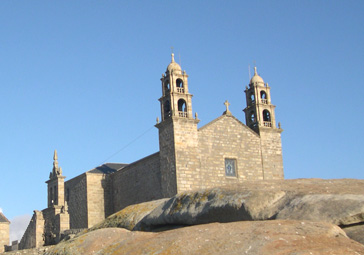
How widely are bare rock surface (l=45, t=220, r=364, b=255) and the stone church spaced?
24313mm

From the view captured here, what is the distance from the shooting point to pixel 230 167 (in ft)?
120

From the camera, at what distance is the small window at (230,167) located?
3639 centimetres

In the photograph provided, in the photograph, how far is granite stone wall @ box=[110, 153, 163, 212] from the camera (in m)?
35.7

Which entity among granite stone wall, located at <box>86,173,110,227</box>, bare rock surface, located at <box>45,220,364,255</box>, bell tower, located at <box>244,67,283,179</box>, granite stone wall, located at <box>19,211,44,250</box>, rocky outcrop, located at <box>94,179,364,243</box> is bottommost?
bare rock surface, located at <box>45,220,364,255</box>

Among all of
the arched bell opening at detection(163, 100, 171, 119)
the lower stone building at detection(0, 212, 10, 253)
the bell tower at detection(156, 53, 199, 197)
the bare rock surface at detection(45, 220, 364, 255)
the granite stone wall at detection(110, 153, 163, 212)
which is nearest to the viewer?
the bare rock surface at detection(45, 220, 364, 255)

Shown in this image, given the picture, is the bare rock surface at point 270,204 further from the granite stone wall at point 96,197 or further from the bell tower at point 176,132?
the granite stone wall at point 96,197

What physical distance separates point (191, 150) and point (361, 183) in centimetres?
2472

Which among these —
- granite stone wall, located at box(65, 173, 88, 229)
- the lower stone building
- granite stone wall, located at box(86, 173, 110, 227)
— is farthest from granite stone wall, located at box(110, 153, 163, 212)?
the lower stone building

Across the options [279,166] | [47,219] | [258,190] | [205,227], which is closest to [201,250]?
[205,227]

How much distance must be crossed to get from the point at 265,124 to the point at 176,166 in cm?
930

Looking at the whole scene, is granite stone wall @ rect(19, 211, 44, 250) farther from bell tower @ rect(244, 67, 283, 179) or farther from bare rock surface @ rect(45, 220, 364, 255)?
bare rock surface @ rect(45, 220, 364, 255)

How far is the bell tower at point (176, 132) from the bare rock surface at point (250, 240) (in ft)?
78.5

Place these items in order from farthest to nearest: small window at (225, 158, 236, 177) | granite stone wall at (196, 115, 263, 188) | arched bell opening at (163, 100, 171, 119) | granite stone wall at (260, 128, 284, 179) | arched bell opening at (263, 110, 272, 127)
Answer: arched bell opening at (263, 110, 272, 127) → granite stone wall at (260, 128, 284, 179) → small window at (225, 158, 236, 177) → arched bell opening at (163, 100, 171, 119) → granite stone wall at (196, 115, 263, 188)

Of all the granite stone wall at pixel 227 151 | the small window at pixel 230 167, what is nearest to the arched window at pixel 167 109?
the granite stone wall at pixel 227 151
